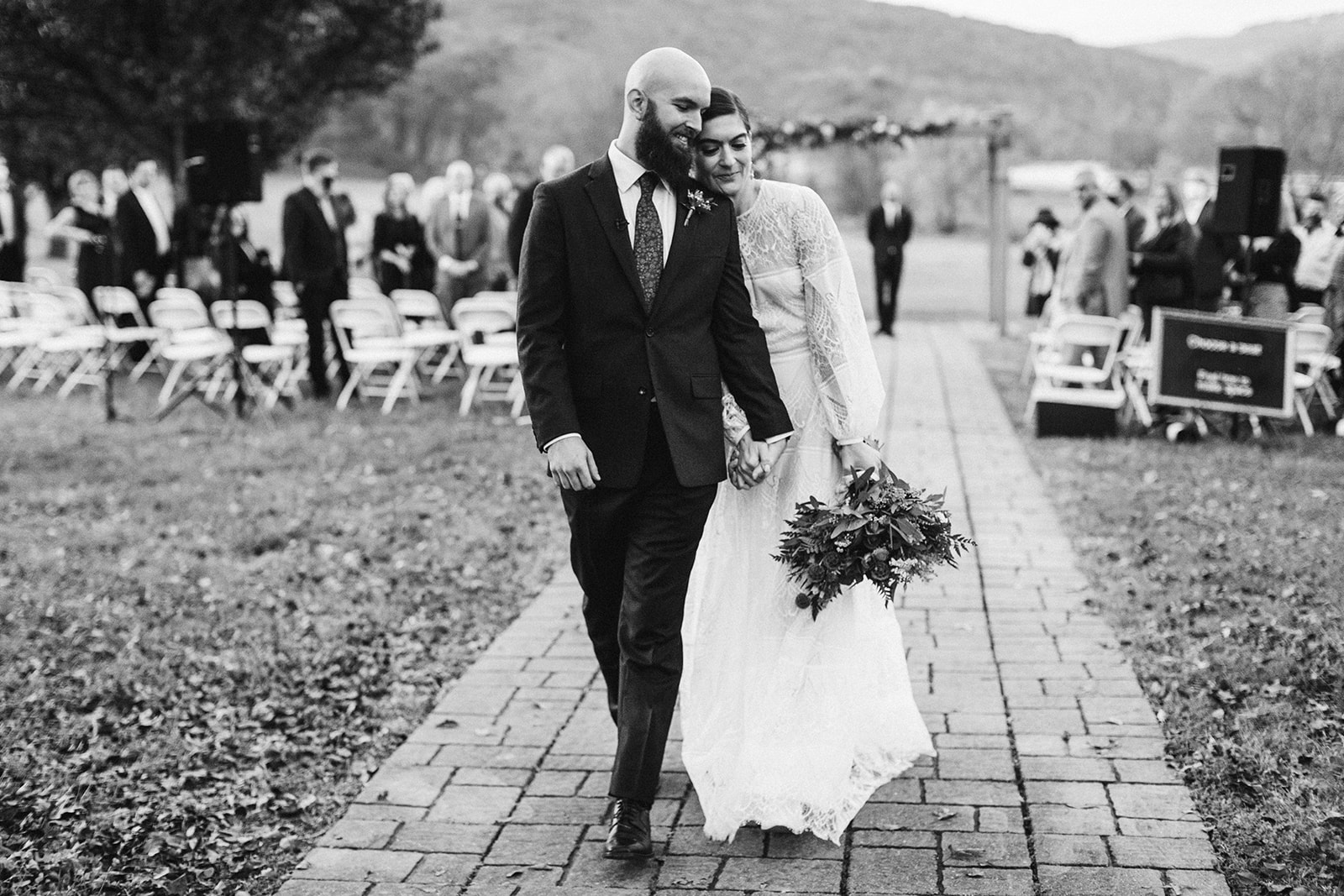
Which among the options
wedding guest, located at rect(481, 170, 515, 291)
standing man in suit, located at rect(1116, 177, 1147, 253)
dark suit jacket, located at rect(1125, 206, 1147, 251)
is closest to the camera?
standing man in suit, located at rect(1116, 177, 1147, 253)

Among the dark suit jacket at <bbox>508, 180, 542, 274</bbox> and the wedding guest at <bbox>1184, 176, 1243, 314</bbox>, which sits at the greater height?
the dark suit jacket at <bbox>508, 180, 542, 274</bbox>

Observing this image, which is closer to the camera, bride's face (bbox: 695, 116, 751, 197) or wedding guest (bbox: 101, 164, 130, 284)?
bride's face (bbox: 695, 116, 751, 197)

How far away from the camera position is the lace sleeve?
371cm

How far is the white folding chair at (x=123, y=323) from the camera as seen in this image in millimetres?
12852

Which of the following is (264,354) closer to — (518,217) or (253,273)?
(518,217)

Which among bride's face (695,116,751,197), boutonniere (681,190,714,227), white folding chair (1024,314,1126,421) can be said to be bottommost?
white folding chair (1024,314,1126,421)

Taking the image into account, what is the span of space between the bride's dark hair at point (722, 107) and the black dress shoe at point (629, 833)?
1870 millimetres

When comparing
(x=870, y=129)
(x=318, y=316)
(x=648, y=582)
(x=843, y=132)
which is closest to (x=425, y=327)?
(x=318, y=316)

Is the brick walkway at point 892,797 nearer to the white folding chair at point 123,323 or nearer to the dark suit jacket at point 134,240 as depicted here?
the white folding chair at point 123,323

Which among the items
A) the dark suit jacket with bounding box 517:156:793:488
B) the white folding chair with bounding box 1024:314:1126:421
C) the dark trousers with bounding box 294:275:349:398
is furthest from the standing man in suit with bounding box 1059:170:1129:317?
the dark suit jacket with bounding box 517:156:793:488

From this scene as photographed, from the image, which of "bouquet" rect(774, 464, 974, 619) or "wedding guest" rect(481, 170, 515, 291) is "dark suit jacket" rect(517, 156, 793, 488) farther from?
"wedding guest" rect(481, 170, 515, 291)

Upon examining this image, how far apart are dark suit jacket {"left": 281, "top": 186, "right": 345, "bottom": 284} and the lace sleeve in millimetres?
9201

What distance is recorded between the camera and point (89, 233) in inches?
560

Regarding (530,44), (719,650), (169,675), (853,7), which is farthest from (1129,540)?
(853,7)
